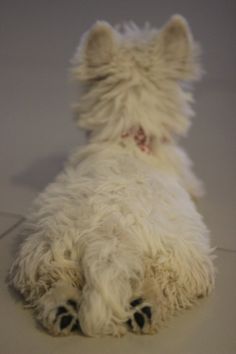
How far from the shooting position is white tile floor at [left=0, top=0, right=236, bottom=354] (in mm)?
1090

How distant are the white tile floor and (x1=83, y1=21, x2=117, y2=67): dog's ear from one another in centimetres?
54

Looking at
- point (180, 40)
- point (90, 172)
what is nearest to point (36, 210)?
point (90, 172)

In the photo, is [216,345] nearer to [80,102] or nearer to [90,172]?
[90,172]

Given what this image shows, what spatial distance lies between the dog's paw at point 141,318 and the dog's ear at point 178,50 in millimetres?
728

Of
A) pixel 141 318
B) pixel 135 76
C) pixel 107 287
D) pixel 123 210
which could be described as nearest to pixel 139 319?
pixel 141 318

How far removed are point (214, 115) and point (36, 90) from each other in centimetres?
103

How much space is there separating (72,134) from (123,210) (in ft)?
4.57

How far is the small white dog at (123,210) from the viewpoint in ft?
3.46

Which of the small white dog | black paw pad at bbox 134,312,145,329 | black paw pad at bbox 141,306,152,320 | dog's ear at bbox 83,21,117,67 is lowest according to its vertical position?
black paw pad at bbox 134,312,145,329

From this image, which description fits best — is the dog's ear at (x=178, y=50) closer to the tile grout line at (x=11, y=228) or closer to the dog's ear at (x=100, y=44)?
the dog's ear at (x=100, y=44)

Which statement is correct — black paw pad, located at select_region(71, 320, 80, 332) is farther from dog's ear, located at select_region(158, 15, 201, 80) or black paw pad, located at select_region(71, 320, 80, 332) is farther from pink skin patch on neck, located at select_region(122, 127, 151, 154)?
dog's ear, located at select_region(158, 15, 201, 80)

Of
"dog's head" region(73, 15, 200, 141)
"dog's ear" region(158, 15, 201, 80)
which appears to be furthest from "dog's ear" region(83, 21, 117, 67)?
"dog's ear" region(158, 15, 201, 80)

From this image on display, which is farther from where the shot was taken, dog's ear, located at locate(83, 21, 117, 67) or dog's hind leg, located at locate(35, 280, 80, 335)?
dog's ear, located at locate(83, 21, 117, 67)

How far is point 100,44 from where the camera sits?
1483 millimetres
